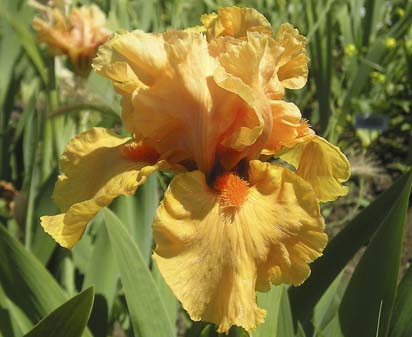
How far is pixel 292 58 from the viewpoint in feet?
2.81

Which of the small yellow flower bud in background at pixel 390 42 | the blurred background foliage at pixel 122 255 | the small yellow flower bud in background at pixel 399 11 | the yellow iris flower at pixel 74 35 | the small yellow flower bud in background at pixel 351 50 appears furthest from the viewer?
the small yellow flower bud in background at pixel 399 11

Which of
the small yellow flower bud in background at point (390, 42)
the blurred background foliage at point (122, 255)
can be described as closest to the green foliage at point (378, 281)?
the blurred background foliage at point (122, 255)

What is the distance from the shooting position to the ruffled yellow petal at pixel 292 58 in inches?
32.6

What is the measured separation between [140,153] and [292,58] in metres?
0.24

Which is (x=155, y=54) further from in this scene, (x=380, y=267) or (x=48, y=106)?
(x=48, y=106)

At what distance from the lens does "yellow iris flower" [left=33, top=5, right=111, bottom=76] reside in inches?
71.1

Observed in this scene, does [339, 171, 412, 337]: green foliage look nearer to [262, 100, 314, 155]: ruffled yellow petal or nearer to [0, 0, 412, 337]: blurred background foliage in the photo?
[0, 0, 412, 337]: blurred background foliage

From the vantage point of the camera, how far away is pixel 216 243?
2.36ft

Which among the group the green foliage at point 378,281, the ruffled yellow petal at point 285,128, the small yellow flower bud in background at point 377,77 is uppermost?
the ruffled yellow petal at point 285,128

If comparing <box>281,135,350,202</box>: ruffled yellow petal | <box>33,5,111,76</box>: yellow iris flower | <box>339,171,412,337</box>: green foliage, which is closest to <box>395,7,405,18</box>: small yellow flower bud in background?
<box>33,5,111,76</box>: yellow iris flower

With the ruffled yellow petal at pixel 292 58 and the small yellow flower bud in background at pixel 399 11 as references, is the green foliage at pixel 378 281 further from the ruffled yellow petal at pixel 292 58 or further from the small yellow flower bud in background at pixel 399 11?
the small yellow flower bud in background at pixel 399 11

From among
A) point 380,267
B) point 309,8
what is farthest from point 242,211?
point 309,8

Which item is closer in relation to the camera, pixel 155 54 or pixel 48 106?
pixel 155 54

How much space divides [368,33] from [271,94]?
2158mm
